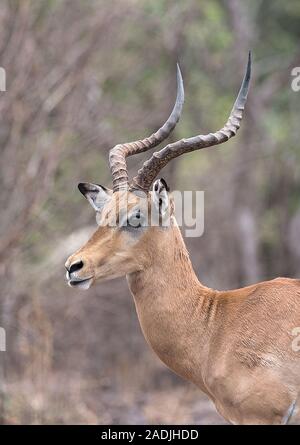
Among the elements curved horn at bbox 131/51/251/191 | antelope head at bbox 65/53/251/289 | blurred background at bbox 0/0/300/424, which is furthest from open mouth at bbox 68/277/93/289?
blurred background at bbox 0/0/300/424

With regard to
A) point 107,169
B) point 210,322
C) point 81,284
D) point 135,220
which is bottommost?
→ point 210,322

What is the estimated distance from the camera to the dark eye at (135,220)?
21.4 ft

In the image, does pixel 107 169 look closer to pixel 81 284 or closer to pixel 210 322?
pixel 210 322

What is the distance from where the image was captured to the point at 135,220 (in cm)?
652

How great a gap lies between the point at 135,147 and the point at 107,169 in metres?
7.35

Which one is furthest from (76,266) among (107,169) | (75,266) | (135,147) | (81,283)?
(107,169)

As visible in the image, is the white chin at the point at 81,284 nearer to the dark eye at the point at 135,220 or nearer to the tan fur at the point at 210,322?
the tan fur at the point at 210,322

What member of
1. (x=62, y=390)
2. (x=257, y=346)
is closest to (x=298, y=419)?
(x=257, y=346)

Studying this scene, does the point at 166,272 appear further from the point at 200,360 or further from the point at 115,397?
the point at 115,397

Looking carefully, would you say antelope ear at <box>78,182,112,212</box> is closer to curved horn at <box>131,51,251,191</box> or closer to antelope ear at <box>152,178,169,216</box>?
curved horn at <box>131,51,251,191</box>

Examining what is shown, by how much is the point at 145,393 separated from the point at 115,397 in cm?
114

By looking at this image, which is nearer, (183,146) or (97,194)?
(183,146)

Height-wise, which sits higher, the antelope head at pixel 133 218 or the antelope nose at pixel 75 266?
the antelope head at pixel 133 218

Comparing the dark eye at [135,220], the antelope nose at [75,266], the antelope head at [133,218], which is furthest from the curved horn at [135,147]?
the antelope nose at [75,266]
